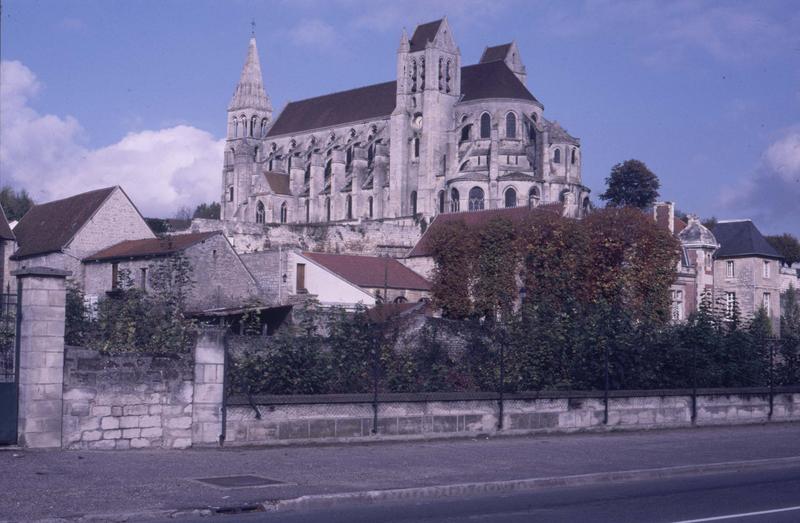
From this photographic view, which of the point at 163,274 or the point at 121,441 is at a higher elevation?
the point at 163,274

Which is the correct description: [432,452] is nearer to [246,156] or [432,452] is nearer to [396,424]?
[396,424]

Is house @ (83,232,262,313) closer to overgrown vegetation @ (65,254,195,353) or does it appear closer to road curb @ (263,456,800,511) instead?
overgrown vegetation @ (65,254,195,353)

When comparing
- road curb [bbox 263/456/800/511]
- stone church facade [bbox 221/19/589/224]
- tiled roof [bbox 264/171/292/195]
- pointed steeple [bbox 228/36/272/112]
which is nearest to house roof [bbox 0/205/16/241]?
stone church facade [bbox 221/19/589/224]

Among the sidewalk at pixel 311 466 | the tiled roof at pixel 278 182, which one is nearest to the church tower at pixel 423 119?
the tiled roof at pixel 278 182

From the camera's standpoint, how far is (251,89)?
12100 cm

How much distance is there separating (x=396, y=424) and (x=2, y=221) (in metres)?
39.5

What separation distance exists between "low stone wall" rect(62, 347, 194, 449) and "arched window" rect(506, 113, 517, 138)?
253ft

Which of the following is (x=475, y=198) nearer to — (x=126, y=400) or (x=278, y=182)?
(x=278, y=182)

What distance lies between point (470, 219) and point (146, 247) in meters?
24.8

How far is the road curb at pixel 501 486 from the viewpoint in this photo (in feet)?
39.7

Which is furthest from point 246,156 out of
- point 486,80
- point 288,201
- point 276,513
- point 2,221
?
point 276,513

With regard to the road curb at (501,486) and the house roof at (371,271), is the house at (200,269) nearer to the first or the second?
the house roof at (371,271)

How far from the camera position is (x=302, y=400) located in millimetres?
17359

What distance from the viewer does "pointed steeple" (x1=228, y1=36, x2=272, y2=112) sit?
120m
